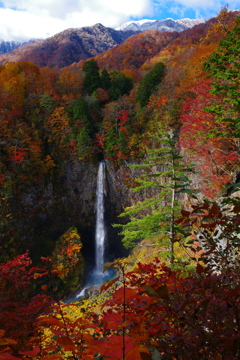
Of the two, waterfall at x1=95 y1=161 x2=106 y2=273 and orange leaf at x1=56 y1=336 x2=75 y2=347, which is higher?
orange leaf at x1=56 y1=336 x2=75 y2=347

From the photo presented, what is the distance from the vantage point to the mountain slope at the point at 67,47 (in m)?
46.1

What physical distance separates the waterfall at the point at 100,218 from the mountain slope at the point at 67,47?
127 feet

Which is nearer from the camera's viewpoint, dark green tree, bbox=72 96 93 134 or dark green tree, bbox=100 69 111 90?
dark green tree, bbox=72 96 93 134

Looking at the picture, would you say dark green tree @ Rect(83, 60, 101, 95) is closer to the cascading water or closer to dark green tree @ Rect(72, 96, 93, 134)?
dark green tree @ Rect(72, 96, 93, 134)

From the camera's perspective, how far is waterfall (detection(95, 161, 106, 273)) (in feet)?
55.7

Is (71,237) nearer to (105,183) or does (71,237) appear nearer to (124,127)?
(105,183)

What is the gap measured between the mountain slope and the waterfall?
3862 centimetres

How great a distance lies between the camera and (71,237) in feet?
51.8

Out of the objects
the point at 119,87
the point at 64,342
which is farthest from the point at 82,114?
the point at 64,342

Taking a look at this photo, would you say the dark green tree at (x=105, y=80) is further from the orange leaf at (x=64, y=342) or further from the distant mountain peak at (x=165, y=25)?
the distant mountain peak at (x=165, y=25)

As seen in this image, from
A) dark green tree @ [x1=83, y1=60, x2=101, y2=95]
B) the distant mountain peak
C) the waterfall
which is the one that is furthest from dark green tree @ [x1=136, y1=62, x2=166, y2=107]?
the distant mountain peak

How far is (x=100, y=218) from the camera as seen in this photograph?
58.6ft

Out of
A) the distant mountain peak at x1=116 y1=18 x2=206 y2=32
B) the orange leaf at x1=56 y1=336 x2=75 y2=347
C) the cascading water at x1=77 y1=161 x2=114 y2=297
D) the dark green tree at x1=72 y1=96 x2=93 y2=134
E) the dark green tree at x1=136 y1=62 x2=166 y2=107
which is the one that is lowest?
the cascading water at x1=77 y1=161 x2=114 y2=297

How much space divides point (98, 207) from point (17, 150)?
8.39 meters
